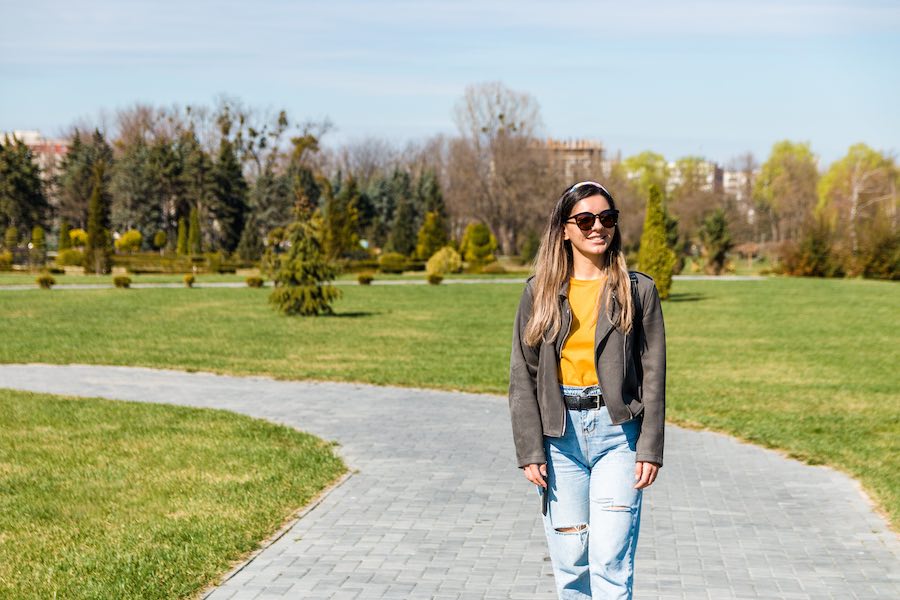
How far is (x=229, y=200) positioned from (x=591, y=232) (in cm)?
6983

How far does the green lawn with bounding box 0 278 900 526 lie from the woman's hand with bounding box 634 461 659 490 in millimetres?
3881

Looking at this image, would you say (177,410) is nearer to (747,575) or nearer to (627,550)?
(747,575)

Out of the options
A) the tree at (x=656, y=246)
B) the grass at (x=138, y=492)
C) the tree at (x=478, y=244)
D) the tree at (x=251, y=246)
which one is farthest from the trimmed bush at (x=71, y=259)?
the grass at (x=138, y=492)

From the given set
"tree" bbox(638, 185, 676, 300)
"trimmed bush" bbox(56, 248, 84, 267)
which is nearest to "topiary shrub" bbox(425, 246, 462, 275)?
"trimmed bush" bbox(56, 248, 84, 267)

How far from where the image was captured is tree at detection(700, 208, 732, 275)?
51625 millimetres

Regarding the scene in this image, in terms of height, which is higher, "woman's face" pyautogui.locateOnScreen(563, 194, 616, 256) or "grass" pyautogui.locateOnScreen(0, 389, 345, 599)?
"woman's face" pyautogui.locateOnScreen(563, 194, 616, 256)

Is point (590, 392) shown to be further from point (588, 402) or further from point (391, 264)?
point (391, 264)

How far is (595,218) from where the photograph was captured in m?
3.93

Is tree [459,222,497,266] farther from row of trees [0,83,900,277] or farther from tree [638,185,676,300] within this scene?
tree [638,185,676,300]

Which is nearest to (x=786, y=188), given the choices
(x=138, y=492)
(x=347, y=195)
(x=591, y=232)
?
(x=347, y=195)

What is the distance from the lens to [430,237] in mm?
60844

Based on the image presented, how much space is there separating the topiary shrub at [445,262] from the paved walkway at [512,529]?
1538 inches

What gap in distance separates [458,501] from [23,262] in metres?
55.7

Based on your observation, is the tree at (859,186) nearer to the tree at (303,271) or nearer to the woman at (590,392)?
the tree at (303,271)
